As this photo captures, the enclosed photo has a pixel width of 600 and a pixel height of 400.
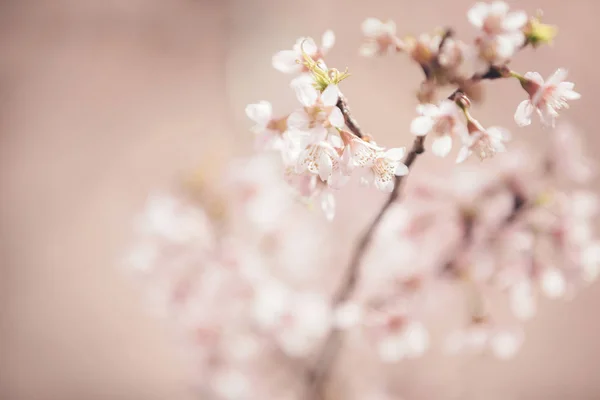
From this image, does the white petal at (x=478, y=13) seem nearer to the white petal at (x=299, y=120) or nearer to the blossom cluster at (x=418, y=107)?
the blossom cluster at (x=418, y=107)

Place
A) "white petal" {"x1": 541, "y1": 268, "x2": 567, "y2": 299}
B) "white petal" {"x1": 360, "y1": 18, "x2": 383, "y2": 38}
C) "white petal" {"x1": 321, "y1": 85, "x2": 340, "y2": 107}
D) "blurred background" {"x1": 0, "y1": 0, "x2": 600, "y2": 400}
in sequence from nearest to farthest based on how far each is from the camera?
"white petal" {"x1": 321, "y1": 85, "x2": 340, "y2": 107}
"white petal" {"x1": 360, "y1": 18, "x2": 383, "y2": 38}
"white petal" {"x1": 541, "y1": 268, "x2": 567, "y2": 299}
"blurred background" {"x1": 0, "y1": 0, "x2": 600, "y2": 400}

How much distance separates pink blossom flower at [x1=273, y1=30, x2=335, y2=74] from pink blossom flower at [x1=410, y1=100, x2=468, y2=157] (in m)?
0.12

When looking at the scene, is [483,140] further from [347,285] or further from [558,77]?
[347,285]

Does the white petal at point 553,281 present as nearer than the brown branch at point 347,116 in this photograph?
Result: No

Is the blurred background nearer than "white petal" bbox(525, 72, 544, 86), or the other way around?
"white petal" bbox(525, 72, 544, 86)

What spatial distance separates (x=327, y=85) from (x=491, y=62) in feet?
0.57

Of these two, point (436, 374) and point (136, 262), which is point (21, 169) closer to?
point (136, 262)

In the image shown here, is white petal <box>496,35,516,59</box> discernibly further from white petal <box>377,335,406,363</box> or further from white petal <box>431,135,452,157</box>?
white petal <box>377,335,406,363</box>

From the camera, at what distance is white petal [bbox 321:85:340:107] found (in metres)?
0.36

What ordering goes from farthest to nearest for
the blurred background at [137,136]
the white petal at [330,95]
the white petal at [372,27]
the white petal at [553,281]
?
the blurred background at [137,136]
the white petal at [553,281]
the white petal at [372,27]
the white petal at [330,95]

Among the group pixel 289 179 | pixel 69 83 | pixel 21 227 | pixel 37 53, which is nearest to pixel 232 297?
pixel 289 179

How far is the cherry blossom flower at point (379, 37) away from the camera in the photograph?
1.55 feet

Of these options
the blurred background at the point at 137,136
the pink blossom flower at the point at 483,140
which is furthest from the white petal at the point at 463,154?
the blurred background at the point at 137,136

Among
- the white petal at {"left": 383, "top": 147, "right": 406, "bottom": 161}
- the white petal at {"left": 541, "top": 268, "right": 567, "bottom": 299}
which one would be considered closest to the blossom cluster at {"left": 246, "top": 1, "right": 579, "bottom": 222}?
the white petal at {"left": 383, "top": 147, "right": 406, "bottom": 161}
